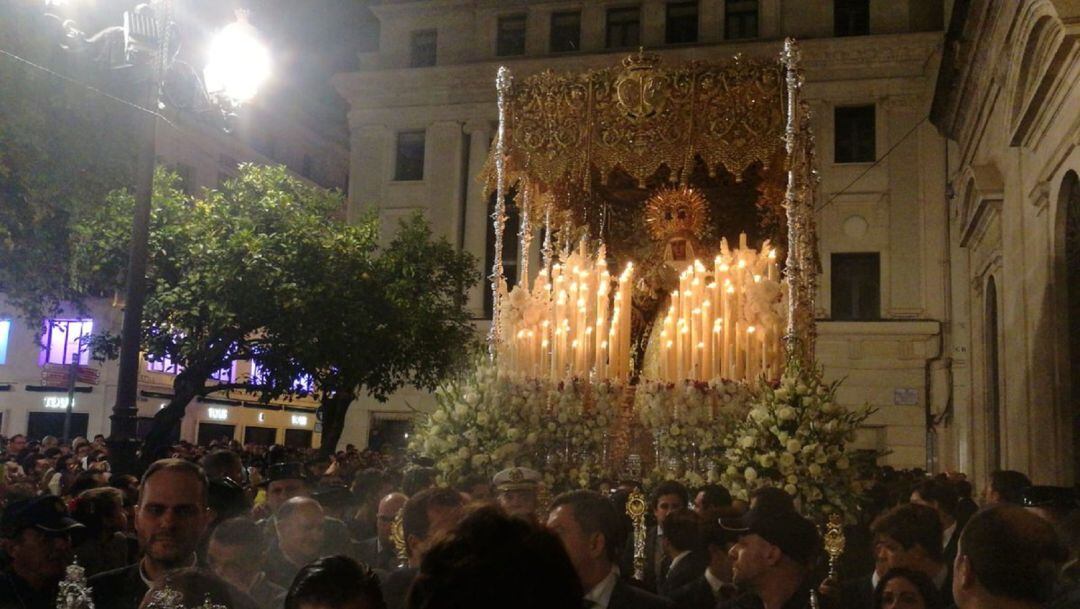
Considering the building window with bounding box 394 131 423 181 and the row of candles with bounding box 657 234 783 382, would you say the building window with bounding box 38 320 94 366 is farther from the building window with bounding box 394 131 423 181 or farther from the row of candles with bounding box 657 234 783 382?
the row of candles with bounding box 657 234 783 382

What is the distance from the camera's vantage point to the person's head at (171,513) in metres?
4.52

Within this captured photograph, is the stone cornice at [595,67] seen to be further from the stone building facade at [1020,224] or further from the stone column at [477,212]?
the stone building facade at [1020,224]

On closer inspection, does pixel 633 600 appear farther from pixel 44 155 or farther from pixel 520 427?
pixel 44 155

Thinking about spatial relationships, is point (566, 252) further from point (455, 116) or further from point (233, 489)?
point (455, 116)

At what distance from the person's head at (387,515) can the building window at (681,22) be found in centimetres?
2361

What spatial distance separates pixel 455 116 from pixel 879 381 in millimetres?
13183

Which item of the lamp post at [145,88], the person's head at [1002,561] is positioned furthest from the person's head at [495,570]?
the lamp post at [145,88]

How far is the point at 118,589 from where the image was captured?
452 cm

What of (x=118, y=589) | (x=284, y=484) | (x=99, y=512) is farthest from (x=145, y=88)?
(x=118, y=589)

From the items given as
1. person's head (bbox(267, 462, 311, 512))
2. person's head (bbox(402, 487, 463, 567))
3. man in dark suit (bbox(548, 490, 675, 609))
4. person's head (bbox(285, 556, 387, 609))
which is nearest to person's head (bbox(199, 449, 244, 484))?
person's head (bbox(267, 462, 311, 512))

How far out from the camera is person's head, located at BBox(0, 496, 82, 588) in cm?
512

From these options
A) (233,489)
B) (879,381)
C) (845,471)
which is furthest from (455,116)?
(233,489)

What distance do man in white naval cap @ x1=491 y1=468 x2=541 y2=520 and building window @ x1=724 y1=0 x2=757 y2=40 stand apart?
2132 cm

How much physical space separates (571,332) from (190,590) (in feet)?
28.1
